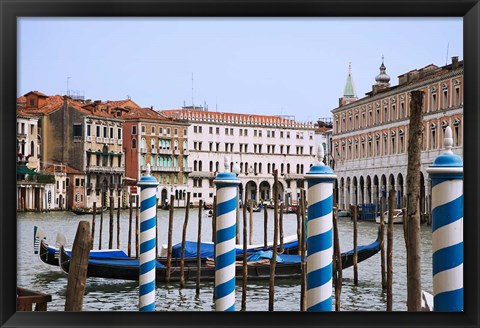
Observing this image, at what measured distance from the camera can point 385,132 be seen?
35.2ft

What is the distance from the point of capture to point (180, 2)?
0.95m

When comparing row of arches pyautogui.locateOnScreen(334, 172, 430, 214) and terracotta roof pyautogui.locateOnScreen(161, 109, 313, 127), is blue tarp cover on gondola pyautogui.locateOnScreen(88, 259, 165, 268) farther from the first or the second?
row of arches pyautogui.locateOnScreen(334, 172, 430, 214)

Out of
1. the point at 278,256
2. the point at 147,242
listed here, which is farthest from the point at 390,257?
the point at 147,242

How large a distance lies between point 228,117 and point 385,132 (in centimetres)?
211

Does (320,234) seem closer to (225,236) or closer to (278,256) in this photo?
(225,236)

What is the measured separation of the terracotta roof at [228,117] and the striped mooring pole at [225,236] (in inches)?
311

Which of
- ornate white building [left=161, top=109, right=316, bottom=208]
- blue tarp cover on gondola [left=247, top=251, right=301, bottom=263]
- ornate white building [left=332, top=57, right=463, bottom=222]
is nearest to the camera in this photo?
blue tarp cover on gondola [left=247, top=251, right=301, bottom=263]

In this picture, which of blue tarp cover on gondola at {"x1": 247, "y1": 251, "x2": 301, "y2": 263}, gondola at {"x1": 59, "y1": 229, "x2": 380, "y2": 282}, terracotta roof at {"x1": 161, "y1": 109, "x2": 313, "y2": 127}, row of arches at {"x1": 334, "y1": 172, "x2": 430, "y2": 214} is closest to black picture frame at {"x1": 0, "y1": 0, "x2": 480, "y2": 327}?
gondola at {"x1": 59, "y1": 229, "x2": 380, "y2": 282}

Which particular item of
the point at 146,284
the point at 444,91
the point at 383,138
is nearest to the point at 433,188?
the point at 146,284

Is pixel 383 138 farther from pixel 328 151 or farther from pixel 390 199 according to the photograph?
pixel 390 199

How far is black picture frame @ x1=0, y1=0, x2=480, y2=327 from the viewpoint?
3.11ft

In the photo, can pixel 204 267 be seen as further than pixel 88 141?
No

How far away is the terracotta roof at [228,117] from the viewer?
10.1 m
